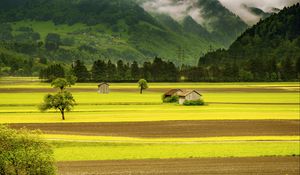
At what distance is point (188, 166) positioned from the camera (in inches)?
1756

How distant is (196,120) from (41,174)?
48365mm

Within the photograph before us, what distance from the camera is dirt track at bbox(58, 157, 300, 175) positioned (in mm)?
42094

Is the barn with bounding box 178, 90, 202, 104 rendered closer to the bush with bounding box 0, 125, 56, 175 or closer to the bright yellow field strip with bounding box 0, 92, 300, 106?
the bright yellow field strip with bounding box 0, 92, 300, 106

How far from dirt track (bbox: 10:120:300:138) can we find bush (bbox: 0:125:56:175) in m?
31.4

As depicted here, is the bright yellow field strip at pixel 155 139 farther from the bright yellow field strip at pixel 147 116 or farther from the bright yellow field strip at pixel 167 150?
the bright yellow field strip at pixel 147 116

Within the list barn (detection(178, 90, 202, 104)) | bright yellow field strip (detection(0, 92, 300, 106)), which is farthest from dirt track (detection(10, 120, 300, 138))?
bright yellow field strip (detection(0, 92, 300, 106))

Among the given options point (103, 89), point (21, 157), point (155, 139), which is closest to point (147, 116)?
point (155, 139)

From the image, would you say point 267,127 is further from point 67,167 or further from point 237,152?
point 67,167

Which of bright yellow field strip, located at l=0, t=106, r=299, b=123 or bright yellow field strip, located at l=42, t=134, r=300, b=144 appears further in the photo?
bright yellow field strip, located at l=0, t=106, r=299, b=123

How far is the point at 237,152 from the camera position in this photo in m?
51.9

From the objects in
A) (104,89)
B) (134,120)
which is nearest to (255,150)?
(134,120)

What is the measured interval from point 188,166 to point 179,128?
2501 cm

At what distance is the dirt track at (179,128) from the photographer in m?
64.7

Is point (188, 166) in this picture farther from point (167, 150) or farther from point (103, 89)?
point (103, 89)
